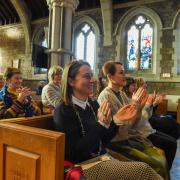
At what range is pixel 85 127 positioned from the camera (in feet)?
5.27

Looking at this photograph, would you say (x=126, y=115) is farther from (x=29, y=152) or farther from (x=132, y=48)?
(x=132, y=48)

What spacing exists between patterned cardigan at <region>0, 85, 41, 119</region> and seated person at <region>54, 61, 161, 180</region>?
2.96ft

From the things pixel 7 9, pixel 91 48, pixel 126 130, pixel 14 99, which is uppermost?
pixel 7 9

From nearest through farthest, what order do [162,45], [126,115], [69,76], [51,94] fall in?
1. [126,115]
2. [69,76]
3. [51,94]
4. [162,45]

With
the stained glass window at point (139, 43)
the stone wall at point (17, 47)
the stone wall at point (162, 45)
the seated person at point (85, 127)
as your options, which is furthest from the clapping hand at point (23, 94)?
the stone wall at point (17, 47)

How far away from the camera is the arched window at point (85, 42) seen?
10641 mm

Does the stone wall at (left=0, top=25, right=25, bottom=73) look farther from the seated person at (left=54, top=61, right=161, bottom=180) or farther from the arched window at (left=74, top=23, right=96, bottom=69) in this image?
the seated person at (left=54, top=61, right=161, bottom=180)

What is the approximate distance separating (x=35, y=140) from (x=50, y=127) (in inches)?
21.4

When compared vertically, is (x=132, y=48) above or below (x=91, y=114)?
above

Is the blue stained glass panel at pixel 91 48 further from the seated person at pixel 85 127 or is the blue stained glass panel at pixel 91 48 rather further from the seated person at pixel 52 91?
the seated person at pixel 85 127

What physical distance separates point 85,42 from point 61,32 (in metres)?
4.36

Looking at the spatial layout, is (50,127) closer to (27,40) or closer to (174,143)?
(174,143)

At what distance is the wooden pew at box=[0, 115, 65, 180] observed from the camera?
3.99 ft

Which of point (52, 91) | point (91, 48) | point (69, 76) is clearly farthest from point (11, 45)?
point (69, 76)
